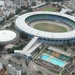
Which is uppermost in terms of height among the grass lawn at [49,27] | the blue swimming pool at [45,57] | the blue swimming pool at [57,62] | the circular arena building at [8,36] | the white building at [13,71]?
the circular arena building at [8,36]

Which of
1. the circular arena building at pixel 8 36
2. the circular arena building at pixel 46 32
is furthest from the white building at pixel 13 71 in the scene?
the circular arena building at pixel 46 32

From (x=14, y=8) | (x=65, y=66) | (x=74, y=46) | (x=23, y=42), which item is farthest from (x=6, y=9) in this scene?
(x=65, y=66)

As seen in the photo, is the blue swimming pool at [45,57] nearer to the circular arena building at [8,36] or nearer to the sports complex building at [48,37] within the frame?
the sports complex building at [48,37]

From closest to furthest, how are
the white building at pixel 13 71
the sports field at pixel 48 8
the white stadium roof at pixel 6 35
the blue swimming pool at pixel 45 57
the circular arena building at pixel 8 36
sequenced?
the white building at pixel 13 71
the blue swimming pool at pixel 45 57
the circular arena building at pixel 8 36
the white stadium roof at pixel 6 35
the sports field at pixel 48 8

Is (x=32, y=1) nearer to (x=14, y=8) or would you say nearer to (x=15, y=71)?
(x=14, y=8)

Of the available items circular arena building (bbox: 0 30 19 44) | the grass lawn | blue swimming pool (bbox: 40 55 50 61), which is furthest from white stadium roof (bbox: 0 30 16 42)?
the grass lawn

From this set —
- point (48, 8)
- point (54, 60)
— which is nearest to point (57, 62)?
point (54, 60)

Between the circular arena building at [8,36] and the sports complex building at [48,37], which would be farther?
the circular arena building at [8,36]
